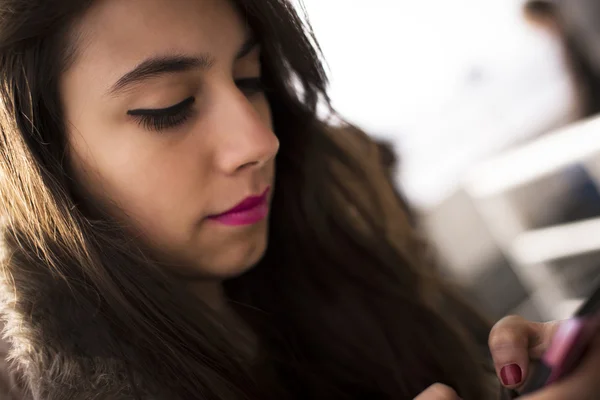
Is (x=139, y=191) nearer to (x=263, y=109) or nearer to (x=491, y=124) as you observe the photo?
(x=263, y=109)

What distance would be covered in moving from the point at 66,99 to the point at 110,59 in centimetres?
7

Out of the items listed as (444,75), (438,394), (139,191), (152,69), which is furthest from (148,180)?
(444,75)

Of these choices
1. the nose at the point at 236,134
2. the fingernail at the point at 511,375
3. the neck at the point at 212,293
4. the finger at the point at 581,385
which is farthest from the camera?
the neck at the point at 212,293

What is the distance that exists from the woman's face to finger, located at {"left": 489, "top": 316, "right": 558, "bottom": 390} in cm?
31

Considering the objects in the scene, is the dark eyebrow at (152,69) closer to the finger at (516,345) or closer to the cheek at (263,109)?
the cheek at (263,109)

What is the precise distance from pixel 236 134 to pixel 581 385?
0.42m

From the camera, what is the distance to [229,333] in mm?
750

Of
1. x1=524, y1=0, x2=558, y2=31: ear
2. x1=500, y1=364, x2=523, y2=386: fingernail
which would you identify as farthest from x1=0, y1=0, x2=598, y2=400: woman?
x1=524, y1=0, x2=558, y2=31: ear

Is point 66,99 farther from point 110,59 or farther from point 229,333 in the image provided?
point 229,333

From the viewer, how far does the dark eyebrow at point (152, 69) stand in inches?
22.1

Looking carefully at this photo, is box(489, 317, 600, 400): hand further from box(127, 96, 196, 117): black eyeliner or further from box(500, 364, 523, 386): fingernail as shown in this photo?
box(127, 96, 196, 117): black eyeliner

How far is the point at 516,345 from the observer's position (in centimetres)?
53

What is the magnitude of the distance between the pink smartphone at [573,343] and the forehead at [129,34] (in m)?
0.44

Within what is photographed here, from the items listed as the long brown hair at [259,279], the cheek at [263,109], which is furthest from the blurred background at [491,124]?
the cheek at [263,109]
